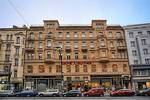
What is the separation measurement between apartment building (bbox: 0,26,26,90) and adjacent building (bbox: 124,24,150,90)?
28491mm

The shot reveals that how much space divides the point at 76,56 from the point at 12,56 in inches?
664

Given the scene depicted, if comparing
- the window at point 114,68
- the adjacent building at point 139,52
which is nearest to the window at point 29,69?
the window at point 114,68

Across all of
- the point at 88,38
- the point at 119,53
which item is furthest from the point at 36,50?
the point at 119,53

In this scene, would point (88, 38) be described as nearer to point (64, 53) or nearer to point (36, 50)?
point (64, 53)

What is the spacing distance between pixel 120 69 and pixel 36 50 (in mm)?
22617

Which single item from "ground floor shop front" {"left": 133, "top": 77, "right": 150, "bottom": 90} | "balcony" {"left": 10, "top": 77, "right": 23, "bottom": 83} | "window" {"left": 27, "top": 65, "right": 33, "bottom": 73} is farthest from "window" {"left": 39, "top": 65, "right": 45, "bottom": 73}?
"ground floor shop front" {"left": 133, "top": 77, "right": 150, "bottom": 90}

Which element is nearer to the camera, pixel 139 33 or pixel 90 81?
pixel 90 81

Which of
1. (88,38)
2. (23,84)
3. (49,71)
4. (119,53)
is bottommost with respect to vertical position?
(23,84)

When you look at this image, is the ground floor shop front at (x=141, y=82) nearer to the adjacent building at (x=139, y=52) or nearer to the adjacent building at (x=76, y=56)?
the adjacent building at (x=139, y=52)

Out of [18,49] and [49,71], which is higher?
[18,49]

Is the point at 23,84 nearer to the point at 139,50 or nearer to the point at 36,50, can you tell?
the point at 36,50

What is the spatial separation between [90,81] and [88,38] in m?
11.7

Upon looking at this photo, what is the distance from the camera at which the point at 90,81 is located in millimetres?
47531

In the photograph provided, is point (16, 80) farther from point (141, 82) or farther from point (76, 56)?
point (141, 82)
